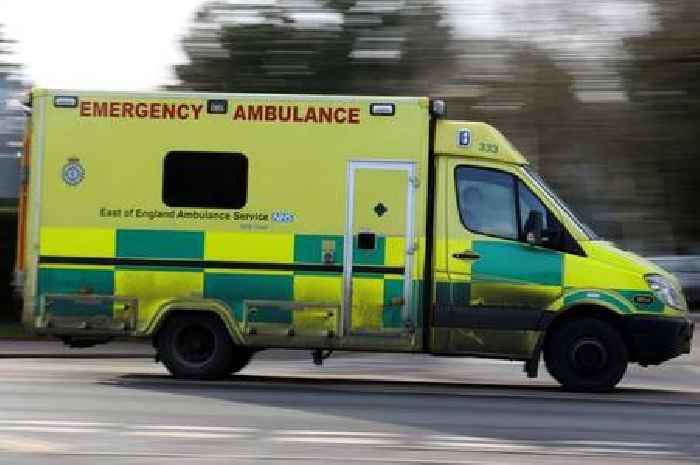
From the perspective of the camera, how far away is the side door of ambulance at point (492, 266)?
479 inches

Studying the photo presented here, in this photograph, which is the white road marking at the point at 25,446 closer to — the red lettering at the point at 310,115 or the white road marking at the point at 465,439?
the white road marking at the point at 465,439

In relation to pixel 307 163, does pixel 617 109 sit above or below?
above

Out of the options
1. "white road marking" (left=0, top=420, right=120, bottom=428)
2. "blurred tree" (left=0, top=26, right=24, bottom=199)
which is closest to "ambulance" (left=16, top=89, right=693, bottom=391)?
"white road marking" (left=0, top=420, right=120, bottom=428)

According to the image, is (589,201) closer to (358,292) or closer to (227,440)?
(358,292)

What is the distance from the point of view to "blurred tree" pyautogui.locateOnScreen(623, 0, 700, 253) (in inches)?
1227

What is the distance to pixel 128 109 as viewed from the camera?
41.0 ft

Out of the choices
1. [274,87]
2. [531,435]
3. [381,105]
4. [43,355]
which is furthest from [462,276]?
[274,87]

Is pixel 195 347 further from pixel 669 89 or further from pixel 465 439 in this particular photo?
pixel 669 89

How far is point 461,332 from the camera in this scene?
12250mm

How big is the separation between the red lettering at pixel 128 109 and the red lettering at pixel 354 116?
6.93ft

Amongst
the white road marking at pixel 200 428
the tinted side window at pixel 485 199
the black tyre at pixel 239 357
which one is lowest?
the white road marking at pixel 200 428

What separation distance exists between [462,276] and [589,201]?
21.0 meters

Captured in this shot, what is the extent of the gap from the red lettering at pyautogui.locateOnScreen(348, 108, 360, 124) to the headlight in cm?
311

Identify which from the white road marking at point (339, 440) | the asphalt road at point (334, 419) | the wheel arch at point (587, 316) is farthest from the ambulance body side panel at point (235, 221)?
the white road marking at point (339, 440)
